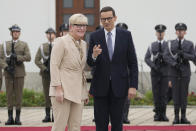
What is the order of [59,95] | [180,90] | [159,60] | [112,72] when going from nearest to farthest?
[59,95]
[112,72]
[180,90]
[159,60]

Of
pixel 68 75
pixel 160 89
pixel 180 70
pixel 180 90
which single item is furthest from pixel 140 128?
pixel 68 75

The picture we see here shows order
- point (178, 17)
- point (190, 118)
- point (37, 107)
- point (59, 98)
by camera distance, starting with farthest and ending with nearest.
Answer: point (178, 17)
point (37, 107)
point (190, 118)
point (59, 98)

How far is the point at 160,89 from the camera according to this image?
1181 cm

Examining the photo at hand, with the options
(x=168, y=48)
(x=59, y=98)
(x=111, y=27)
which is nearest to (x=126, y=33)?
(x=111, y=27)

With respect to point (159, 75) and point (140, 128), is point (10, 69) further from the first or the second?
point (159, 75)

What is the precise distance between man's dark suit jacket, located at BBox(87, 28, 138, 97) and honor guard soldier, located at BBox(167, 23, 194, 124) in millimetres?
4260

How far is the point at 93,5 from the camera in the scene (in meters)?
17.0

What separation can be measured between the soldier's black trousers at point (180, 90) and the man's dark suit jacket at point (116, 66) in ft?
14.3

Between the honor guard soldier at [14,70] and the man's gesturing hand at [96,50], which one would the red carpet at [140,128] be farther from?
the man's gesturing hand at [96,50]

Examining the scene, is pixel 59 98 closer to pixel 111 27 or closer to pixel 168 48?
pixel 111 27

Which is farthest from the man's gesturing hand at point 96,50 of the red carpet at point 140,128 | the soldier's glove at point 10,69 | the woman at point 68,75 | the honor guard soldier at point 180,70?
the soldier's glove at point 10,69

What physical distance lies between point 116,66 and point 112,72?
0.32 feet

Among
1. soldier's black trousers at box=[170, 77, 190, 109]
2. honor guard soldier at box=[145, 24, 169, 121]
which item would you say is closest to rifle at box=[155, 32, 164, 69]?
honor guard soldier at box=[145, 24, 169, 121]

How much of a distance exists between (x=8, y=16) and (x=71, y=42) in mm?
10262
